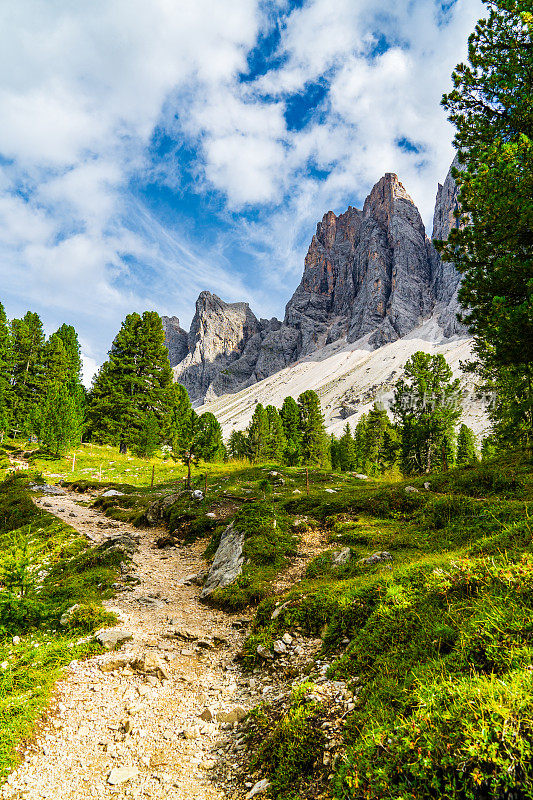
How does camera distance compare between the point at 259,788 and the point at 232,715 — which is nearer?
the point at 259,788

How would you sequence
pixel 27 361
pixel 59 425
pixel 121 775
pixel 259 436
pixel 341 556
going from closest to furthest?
pixel 121 775 < pixel 341 556 < pixel 59 425 < pixel 27 361 < pixel 259 436

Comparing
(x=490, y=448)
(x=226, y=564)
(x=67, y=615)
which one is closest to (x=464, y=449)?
(x=490, y=448)

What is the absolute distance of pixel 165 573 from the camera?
36.7ft

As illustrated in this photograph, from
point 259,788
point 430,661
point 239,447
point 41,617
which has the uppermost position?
point 239,447

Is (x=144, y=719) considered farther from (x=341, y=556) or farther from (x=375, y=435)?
(x=375, y=435)

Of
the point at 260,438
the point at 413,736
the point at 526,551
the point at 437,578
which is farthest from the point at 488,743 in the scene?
the point at 260,438

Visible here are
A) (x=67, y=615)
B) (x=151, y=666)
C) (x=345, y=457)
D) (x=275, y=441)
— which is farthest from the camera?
(x=345, y=457)

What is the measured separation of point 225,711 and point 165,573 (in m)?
6.81

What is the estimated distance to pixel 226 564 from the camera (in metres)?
10.2

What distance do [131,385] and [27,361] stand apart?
1508cm

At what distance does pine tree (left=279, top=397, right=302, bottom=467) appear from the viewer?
5047 cm

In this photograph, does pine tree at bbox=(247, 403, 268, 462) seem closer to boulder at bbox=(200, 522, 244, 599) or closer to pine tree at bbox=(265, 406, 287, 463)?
pine tree at bbox=(265, 406, 287, 463)

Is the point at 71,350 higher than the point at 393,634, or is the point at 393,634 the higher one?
the point at 71,350

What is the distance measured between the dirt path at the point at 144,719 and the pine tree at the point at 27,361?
42.9 m
